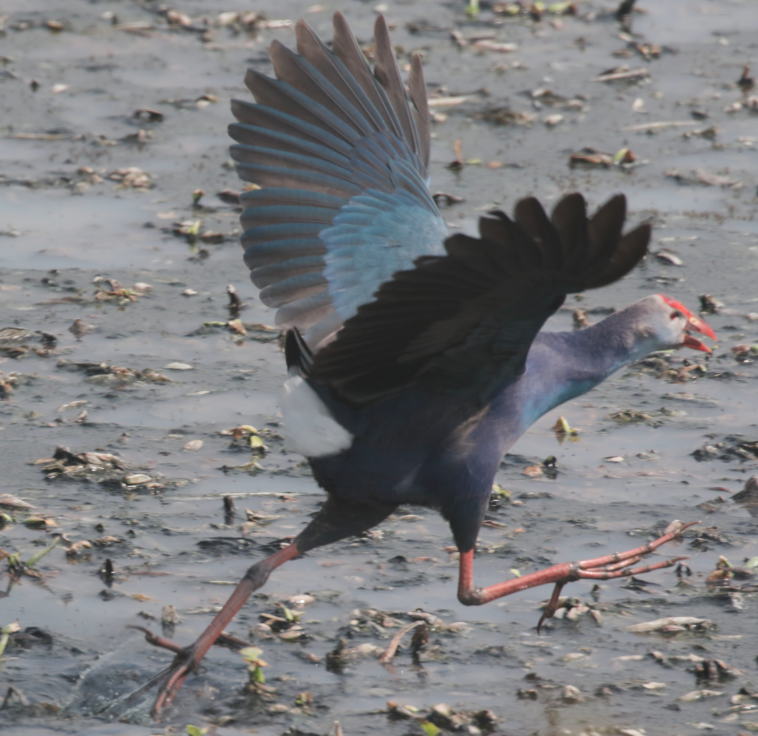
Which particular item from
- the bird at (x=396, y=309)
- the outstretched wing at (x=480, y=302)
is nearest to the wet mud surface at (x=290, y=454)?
the bird at (x=396, y=309)

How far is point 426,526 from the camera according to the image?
16.1 feet

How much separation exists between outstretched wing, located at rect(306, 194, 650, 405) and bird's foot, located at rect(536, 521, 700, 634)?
81 centimetres

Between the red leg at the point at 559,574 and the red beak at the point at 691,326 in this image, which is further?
the red beak at the point at 691,326

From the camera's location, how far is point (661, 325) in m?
4.51

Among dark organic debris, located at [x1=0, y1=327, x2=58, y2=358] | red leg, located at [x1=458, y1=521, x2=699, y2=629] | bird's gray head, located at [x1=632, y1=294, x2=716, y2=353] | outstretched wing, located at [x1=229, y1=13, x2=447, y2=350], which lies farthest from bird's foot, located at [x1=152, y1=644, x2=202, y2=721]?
dark organic debris, located at [x1=0, y1=327, x2=58, y2=358]

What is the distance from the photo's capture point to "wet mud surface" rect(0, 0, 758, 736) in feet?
12.9

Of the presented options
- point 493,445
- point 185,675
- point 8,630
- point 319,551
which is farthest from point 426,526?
point 8,630

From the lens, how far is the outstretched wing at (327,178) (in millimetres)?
4289

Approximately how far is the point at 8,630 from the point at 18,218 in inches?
157

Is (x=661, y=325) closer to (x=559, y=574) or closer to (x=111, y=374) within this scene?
(x=559, y=574)

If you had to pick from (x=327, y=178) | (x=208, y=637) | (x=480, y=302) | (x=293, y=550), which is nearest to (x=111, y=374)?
Result: (x=327, y=178)

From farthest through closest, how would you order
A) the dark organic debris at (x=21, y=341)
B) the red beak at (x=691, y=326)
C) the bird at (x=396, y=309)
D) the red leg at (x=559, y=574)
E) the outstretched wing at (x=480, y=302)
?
the dark organic debris at (x=21, y=341) < the red beak at (x=691, y=326) < the red leg at (x=559, y=574) < the bird at (x=396, y=309) < the outstretched wing at (x=480, y=302)

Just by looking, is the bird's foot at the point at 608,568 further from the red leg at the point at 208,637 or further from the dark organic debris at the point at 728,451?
the dark organic debris at the point at 728,451

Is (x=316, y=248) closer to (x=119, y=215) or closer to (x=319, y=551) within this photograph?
(x=319, y=551)
